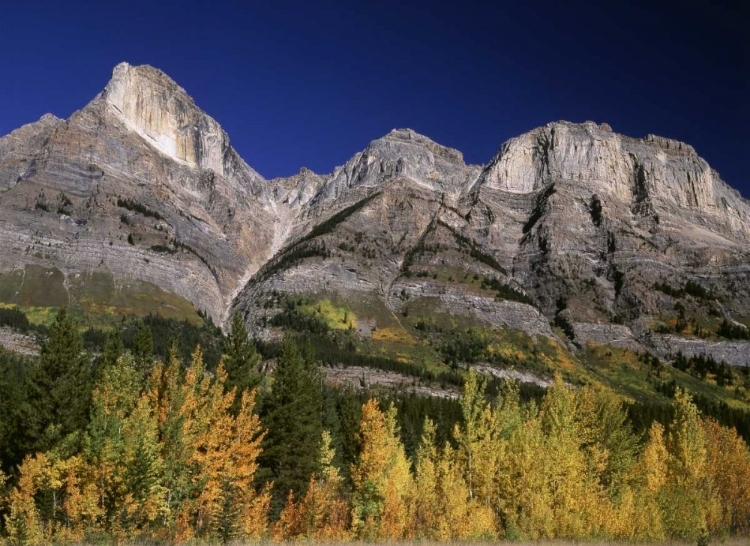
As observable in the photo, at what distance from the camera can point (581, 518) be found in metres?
37.8

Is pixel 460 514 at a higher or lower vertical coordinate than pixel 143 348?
lower

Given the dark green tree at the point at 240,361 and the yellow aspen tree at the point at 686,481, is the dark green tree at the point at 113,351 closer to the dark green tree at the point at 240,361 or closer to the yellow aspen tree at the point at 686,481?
the dark green tree at the point at 240,361

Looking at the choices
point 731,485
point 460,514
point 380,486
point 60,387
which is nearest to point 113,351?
point 60,387

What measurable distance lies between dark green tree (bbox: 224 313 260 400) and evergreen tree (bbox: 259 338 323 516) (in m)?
2.32

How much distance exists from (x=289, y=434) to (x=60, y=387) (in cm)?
1713

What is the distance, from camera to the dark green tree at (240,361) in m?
47.9

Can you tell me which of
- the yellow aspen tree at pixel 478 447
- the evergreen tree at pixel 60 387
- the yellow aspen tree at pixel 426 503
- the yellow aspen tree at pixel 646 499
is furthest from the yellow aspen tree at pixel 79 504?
the yellow aspen tree at pixel 646 499

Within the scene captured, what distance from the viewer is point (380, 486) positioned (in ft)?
146

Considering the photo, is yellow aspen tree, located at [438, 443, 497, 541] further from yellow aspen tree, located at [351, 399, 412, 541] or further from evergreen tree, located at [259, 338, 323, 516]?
evergreen tree, located at [259, 338, 323, 516]

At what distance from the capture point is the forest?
30.6 meters

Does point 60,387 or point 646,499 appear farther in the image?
point 646,499

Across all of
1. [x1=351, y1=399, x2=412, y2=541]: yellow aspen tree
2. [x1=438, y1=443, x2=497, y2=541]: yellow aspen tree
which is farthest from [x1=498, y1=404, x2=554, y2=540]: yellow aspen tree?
[x1=351, y1=399, x2=412, y2=541]: yellow aspen tree

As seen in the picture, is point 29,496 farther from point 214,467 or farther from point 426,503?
point 426,503

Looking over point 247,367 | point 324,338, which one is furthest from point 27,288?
point 247,367
